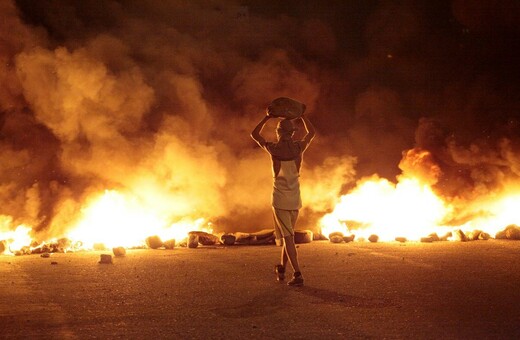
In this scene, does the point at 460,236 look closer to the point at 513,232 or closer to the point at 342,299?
the point at 513,232

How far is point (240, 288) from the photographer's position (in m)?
6.95

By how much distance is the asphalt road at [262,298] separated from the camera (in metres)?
4.79

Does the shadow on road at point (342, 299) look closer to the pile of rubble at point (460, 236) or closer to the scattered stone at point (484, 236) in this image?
the pile of rubble at point (460, 236)

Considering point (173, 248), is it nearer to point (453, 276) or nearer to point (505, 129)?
point (453, 276)

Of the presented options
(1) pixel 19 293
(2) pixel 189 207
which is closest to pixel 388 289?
(1) pixel 19 293

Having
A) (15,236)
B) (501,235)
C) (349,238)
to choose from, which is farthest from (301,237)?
(15,236)

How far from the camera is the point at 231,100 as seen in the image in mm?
16516

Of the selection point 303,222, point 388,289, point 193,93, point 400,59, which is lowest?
point 388,289

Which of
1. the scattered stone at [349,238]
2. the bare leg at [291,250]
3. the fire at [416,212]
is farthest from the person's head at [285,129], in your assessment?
the fire at [416,212]

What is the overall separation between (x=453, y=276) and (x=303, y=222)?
325 inches

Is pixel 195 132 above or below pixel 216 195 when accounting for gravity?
above

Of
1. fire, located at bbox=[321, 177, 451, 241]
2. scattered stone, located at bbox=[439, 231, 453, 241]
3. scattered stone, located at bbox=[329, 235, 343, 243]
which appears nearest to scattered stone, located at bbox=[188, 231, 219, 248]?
scattered stone, located at bbox=[329, 235, 343, 243]

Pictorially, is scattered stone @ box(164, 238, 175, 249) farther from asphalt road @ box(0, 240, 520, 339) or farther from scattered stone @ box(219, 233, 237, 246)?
asphalt road @ box(0, 240, 520, 339)

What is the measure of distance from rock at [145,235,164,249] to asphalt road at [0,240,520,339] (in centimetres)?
240
